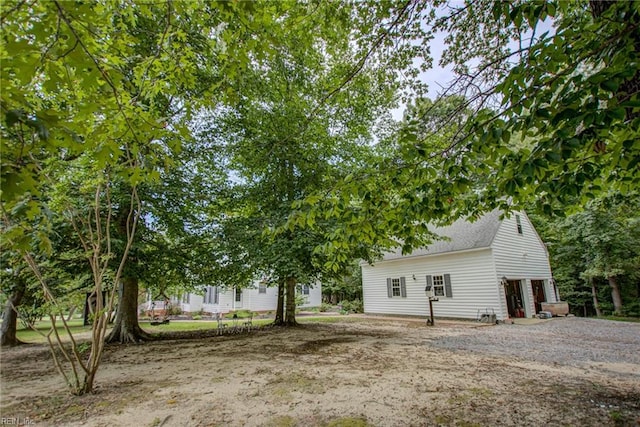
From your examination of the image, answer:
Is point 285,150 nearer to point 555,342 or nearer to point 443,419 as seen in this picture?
point 443,419

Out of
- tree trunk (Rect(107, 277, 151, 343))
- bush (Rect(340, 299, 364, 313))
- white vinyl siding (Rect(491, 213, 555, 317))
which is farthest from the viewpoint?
bush (Rect(340, 299, 364, 313))

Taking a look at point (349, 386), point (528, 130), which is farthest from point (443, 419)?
point (528, 130)

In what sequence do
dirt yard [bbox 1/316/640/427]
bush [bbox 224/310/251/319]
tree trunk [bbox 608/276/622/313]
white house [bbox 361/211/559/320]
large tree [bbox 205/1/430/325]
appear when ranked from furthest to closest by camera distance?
bush [bbox 224/310/251/319] → tree trunk [bbox 608/276/622/313] → white house [bbox 361/211/559/320] → large tree [bbox 205/1/430/325] → dirt yard [bbox 1/316/640/427]

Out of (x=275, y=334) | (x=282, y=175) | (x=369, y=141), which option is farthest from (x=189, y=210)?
(x=369, y=141)

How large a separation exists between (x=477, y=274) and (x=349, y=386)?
10.5 meters

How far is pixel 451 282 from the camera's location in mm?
13586

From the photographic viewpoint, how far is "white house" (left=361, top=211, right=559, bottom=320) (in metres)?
12.5

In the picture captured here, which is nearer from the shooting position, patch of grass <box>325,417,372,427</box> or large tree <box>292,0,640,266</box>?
large tree <box>292,0,640,266</box>

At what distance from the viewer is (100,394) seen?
426cm

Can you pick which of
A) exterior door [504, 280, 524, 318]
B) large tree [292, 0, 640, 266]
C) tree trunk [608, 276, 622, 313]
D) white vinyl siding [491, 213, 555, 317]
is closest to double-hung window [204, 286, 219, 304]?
white vinyl siding [491, 213, 555, 317]

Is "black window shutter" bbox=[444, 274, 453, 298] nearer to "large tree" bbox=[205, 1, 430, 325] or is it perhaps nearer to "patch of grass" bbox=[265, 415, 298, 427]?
"large tree" bbox=[205, 1, 430, 325]

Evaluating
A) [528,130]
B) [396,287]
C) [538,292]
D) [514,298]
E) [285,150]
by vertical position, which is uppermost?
[285,150]

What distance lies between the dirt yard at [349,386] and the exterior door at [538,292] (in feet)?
23.4

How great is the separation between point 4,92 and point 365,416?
3971 mm
